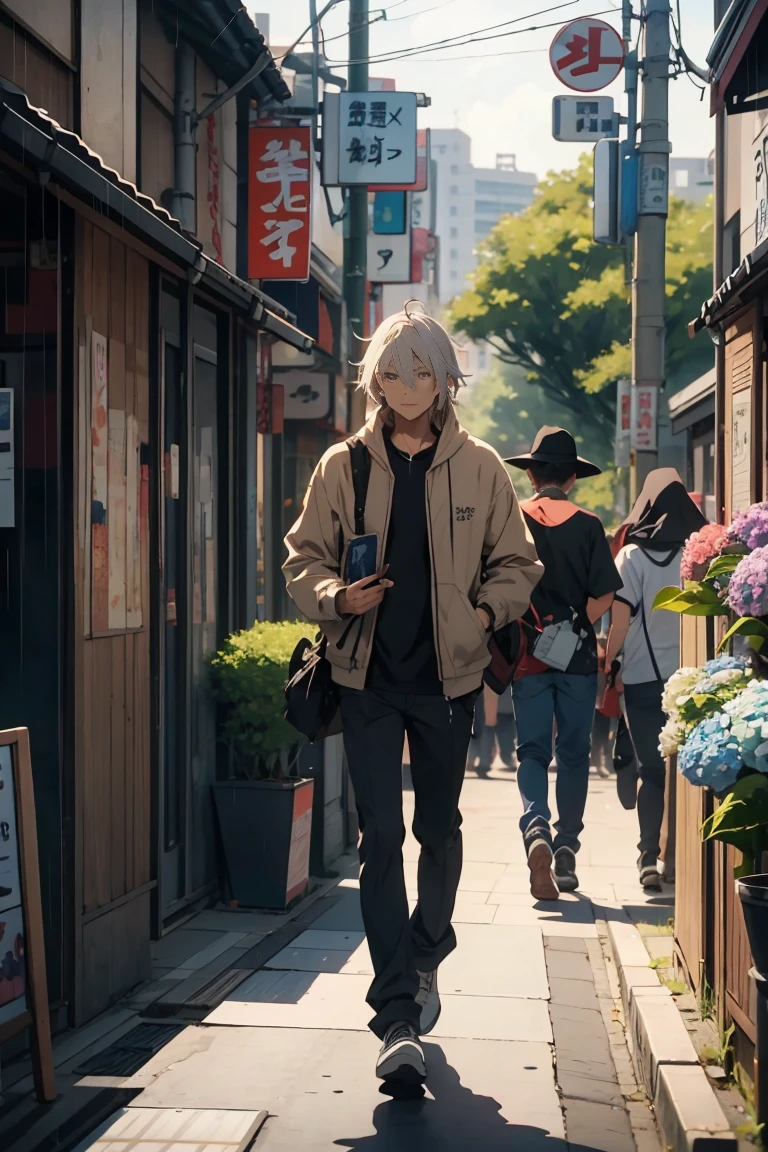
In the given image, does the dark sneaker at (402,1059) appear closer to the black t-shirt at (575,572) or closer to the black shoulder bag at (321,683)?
the black shoulder bag at (321,683)

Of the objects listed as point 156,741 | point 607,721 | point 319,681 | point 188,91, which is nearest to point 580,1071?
point 319,681

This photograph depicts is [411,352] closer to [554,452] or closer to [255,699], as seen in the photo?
[255,699]

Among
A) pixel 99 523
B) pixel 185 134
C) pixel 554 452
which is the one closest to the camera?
pixel 99 523

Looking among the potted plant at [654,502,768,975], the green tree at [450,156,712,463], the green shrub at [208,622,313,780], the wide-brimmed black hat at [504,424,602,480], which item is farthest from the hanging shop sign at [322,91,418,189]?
the green tree at [450,156,712,463]

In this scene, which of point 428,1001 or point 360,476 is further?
point 428,1001

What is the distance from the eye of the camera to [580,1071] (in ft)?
16.6

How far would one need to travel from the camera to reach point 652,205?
46.9ft

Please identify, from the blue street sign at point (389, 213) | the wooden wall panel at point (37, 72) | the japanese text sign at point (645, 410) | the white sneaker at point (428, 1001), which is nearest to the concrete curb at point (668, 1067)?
the white sneaker at point (428, 1001)

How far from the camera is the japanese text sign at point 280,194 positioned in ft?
42.0

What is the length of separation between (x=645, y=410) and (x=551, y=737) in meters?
6.82

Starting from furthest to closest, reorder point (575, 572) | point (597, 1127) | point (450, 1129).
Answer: point (575, 572) → point (597, 1127) → point (450, 1129)

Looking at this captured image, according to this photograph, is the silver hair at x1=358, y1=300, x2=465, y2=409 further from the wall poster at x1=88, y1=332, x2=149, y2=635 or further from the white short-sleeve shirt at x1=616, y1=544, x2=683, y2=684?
the white short-sleeve shirt at x1=616, y1=544, x2=683, y2=684

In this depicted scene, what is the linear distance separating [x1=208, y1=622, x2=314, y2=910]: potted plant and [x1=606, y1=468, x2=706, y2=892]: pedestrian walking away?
166 cm

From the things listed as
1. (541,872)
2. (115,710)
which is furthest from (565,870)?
(115,710)
